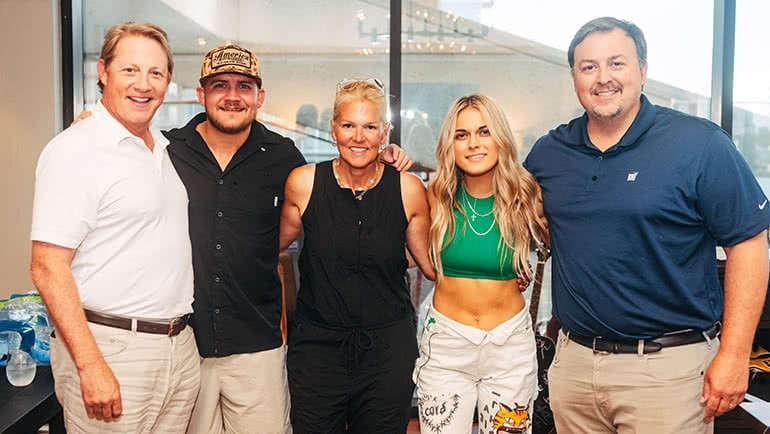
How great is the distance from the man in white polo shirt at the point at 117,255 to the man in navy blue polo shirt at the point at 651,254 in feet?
4.05

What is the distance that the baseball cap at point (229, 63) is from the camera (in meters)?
2.33

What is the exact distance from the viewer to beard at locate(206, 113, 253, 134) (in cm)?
233

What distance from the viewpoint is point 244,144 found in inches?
94.6

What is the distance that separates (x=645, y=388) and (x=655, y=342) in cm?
14

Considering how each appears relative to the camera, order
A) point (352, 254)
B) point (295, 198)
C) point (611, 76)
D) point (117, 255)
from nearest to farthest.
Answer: point (117, 255), point (611, 76), point (352, 254), point (295, 198)

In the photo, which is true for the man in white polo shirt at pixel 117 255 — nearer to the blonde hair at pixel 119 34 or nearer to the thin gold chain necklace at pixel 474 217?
the blonde hair at pixel 119 34

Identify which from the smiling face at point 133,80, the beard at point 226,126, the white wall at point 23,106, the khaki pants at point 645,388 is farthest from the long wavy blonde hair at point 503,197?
the white wall at point 23,106

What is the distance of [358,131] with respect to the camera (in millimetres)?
2270

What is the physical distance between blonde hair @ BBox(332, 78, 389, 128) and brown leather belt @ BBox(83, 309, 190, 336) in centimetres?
85

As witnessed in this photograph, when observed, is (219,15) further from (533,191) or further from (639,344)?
(639,344)

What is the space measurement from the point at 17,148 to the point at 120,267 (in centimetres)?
261

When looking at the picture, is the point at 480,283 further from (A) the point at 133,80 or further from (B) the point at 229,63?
(A) the point at 133,80

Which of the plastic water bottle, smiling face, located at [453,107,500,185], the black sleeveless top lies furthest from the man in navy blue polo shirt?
the plastic water bottle

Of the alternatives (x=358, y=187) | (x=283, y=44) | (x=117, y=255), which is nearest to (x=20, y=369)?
(x=117, y=255)
